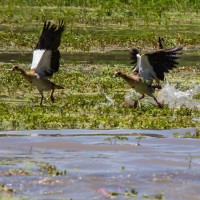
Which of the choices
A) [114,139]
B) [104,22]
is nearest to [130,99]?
[114,139]

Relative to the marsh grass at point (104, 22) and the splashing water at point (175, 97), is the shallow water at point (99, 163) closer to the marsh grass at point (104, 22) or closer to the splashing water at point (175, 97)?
the splashing water at point (175, 97)

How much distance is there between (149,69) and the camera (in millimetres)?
13820

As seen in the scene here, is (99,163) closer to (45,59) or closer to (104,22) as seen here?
(45,59)

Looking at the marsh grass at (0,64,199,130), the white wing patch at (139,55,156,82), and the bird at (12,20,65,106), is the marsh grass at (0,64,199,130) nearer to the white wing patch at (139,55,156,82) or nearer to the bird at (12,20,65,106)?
the bird at (12,20,65,106)

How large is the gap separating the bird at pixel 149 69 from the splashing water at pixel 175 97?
147 mm

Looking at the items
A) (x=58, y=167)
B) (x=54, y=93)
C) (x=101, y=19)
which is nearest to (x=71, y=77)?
(x=54, y=93)

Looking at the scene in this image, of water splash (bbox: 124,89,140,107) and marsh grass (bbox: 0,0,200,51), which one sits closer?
water splash (bbox: 124,89,140,107)

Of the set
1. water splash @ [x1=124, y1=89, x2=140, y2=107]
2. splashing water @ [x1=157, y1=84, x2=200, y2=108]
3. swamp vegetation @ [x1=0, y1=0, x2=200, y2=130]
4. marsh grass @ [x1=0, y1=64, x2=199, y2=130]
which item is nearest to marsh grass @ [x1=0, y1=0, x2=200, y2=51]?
swamp vegetation @ [x1=0, y1=0, x2=200, y2=130]

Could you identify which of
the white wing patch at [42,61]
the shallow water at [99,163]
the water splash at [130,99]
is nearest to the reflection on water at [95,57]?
the white wing patch at [42,61]

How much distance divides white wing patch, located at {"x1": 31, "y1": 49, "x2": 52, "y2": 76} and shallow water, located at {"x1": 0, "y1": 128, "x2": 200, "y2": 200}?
10.2 feet

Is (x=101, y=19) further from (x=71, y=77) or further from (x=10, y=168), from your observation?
(x=10, y=168)

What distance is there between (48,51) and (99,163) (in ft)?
17.2

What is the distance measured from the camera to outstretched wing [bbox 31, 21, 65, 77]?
13648 millimetres

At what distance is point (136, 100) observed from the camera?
1305 centimetres
